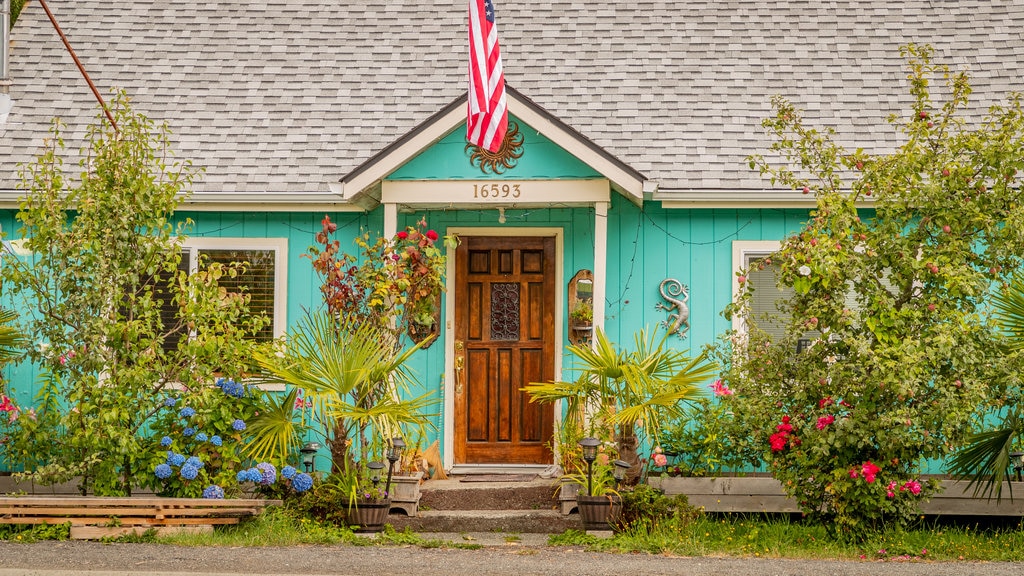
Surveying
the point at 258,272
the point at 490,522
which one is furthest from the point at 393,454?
the point at 258,272

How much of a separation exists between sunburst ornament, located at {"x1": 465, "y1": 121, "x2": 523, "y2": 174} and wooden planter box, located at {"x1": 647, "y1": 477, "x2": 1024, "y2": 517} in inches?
117

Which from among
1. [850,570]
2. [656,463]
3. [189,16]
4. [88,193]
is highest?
[189,16]

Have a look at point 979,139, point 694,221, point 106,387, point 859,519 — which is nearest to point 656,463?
point 859,519

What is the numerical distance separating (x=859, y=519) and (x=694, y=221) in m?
3.39

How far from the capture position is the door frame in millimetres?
10273

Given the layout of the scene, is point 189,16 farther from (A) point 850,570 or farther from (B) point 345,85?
(A) point 850,570

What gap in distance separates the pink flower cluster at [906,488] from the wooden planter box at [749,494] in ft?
3.69

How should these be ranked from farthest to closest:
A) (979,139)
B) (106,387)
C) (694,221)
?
(694,221), (106,387), (979,139)

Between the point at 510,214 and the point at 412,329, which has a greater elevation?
the point at 510,214

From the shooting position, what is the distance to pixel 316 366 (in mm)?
8469

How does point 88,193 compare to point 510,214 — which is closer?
point 88,193

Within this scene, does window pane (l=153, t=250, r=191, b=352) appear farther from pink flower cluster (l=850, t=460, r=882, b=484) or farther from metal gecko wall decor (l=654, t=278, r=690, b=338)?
pink flower cluster (l=850, t=460, r=882, b=484)

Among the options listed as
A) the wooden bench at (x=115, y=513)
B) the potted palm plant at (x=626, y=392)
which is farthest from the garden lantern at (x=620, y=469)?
the wooden bench at (x=115, y=513)

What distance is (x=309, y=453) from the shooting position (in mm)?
9648
